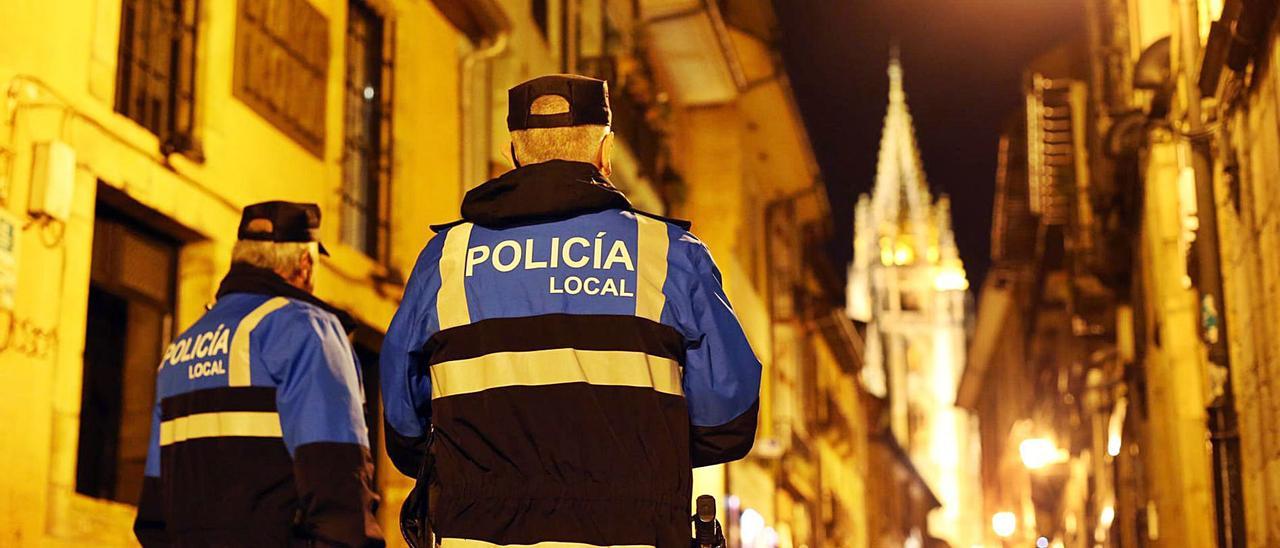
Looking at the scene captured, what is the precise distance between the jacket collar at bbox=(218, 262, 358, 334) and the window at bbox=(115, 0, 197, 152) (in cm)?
385

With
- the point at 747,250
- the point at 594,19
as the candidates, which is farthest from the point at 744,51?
the point at 594,19

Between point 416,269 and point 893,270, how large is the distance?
475 feet

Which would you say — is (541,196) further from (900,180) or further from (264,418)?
(900,180)

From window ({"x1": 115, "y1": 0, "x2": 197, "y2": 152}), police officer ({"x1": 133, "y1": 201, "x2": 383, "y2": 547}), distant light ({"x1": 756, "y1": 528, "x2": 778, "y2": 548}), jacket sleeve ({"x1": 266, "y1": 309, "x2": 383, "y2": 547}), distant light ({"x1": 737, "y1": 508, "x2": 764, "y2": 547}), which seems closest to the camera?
jacket sleeve ({"x1": 266, "y1": 309, "x2": 383, "y2": 547})

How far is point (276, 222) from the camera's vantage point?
6449 mm

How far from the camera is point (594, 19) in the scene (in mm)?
21688

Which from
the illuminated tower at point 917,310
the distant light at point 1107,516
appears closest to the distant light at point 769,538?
the distant light at point 1107,516

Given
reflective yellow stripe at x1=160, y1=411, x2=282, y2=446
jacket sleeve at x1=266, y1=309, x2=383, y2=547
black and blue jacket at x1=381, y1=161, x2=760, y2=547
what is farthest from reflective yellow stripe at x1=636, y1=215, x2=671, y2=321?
reflective yellow stripe at x1=160, y1=411, x2=282, y2=446

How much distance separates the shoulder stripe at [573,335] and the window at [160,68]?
6.06 metres

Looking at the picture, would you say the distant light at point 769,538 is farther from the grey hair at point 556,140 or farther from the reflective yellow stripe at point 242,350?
the grey hair at point 556,140

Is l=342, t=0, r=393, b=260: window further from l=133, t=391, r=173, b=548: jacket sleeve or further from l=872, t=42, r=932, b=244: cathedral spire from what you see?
l=872, t=42, r=932, b=244: cathedral spire

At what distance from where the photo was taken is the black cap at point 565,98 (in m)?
4.64

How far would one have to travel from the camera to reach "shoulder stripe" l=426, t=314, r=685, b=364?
442 cm

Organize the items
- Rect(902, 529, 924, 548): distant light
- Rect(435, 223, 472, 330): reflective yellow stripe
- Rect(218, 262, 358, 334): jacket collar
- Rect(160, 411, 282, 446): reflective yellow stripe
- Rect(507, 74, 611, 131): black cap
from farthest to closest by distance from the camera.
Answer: Rect(902, 529, 924, 548): distant light, Rect(218, 262, 358, 334): jacket collar, Rect(160, 411, 282, 446): reflective yellow stripe, Rect(507, 74, 611, 131): black cap, Rect(435, 223, 472, 330): reflective yellow stripe
